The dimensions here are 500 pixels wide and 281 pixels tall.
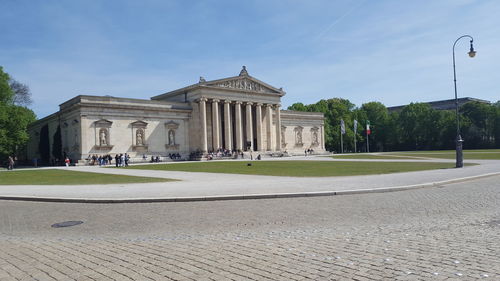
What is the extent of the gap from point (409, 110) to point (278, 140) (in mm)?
45799

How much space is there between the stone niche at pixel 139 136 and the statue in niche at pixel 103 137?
4.59 metres

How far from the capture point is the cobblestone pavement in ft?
17.8

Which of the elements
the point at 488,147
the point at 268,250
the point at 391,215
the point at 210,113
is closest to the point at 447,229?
the point at 391,215

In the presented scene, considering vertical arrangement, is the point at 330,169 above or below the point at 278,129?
below

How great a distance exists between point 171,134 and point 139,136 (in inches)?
252

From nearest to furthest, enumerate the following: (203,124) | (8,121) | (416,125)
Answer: (8,121) → (203,124) → (416,125)

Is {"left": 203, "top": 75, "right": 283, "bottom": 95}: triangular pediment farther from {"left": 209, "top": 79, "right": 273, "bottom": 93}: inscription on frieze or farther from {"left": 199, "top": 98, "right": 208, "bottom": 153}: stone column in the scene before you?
{"left": 199, "top": 98, "right": 208, "bottom": 153}: stone column

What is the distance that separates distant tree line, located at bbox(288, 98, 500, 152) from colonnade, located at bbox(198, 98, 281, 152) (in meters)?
22.6

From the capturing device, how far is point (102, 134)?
58.2m

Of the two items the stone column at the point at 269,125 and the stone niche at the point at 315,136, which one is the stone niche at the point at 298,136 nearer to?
the stone niche at the point at 315,136

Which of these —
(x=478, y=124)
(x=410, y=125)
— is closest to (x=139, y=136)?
(x=410, y=125)

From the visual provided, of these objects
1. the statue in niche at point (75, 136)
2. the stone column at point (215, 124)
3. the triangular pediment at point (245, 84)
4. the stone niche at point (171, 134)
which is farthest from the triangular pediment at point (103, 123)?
the stone column at point (215, 124)

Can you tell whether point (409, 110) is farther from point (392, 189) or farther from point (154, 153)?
point (392, 189)

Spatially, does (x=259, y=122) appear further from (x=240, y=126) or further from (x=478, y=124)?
(x=478, y=124)
